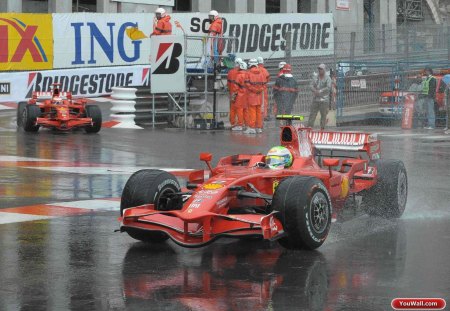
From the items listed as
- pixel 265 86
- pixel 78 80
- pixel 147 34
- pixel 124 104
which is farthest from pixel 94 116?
pixel 147 34

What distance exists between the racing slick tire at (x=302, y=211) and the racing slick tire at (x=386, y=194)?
82.6 inches

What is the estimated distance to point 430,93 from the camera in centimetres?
2616

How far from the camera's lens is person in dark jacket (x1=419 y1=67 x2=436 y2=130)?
26016mm

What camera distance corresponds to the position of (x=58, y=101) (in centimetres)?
2122

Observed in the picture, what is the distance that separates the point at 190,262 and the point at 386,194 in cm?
325

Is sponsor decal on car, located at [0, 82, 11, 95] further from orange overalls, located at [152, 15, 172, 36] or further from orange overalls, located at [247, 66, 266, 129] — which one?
orange overalls, located at [247, 66, 266, 129]

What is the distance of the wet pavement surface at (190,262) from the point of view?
22.5 feet

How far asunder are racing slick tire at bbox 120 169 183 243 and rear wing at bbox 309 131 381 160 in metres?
2.49

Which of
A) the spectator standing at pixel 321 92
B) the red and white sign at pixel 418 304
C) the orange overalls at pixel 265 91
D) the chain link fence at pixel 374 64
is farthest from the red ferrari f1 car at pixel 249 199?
the chain link fence at pixel 374 64

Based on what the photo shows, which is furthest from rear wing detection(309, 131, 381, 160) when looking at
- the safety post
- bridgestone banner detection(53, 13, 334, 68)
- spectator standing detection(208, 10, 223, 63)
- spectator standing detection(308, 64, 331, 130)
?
bridgestone banner detection(53, 13, 334, 68)

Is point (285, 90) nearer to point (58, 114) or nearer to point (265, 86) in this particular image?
point (265, 86)

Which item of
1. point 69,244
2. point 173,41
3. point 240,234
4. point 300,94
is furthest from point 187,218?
point 300,94

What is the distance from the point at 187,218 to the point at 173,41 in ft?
53.8

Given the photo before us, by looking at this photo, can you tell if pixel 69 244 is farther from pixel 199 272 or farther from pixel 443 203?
pixel 443 203
